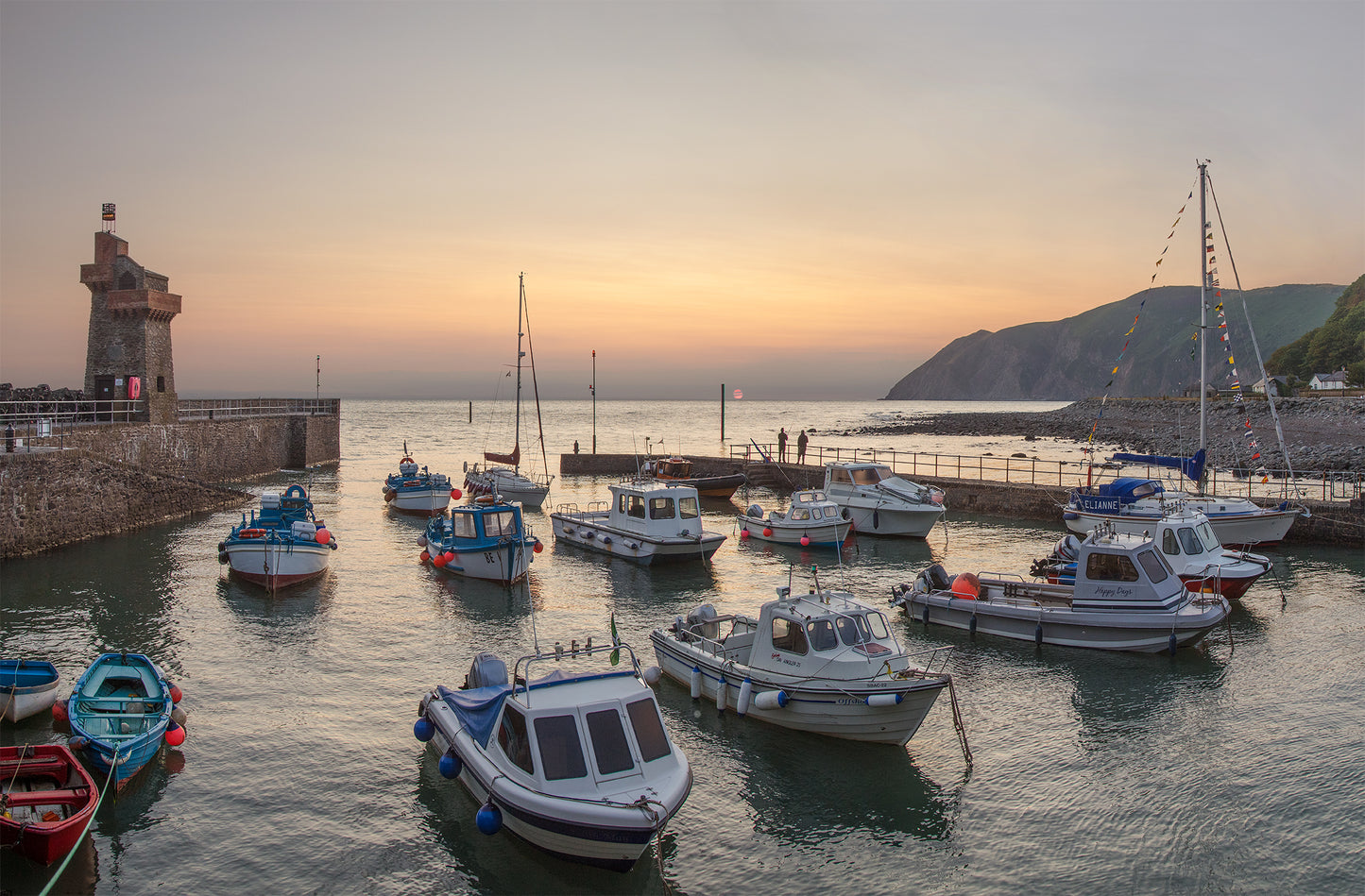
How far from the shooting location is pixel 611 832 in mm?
8945

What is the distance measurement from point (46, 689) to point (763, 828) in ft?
38.7

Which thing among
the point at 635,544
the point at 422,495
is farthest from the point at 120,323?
the point at 635,544

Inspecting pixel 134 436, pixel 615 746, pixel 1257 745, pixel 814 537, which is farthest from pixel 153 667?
pixel 134 436

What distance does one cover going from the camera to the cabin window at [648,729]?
389 inches

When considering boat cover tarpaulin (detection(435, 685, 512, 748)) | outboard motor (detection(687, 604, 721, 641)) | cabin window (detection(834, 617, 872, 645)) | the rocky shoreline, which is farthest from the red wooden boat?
the rocky shoreline

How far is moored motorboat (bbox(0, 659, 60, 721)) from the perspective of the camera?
13336 mm

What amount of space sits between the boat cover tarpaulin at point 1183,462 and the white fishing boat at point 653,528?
15.6 meters

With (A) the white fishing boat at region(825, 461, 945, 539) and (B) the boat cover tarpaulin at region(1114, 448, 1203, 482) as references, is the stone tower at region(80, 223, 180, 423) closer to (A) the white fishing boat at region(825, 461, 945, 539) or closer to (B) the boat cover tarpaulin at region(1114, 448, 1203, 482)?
(A) the white fishing boat at region(825, 461, 945, 539)

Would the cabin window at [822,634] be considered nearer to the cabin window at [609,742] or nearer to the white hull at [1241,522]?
the cabin window at [609,742]

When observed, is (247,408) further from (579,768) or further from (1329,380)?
(1329,380)

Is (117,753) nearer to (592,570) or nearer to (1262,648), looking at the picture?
(592,570)

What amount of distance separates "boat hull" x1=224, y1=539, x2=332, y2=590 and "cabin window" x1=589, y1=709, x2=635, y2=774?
16962 millimetres

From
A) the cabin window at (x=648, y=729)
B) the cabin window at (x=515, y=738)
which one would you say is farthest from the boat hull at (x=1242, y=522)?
the cabin window at (x=515, y=738)

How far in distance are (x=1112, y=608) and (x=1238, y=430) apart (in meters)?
62.1
